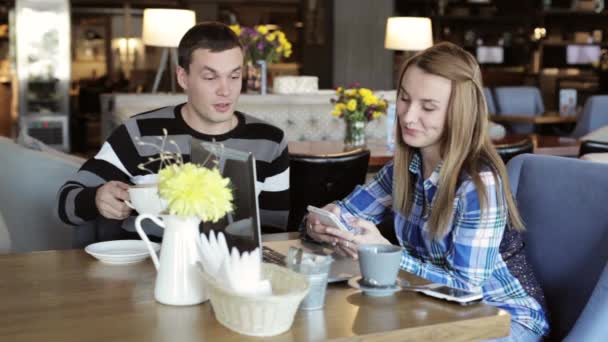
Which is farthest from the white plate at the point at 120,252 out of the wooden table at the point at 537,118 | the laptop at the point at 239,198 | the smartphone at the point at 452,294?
the wooden table at the point at 537,118

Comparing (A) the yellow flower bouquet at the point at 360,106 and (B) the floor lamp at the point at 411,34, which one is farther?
(B) the floor lamp at the point at 411,34

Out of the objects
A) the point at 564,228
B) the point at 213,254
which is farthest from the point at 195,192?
the point at 564,228

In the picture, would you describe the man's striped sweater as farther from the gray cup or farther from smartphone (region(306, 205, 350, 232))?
the gray cup

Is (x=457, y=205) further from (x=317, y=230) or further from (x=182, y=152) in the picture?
(x=182, y=152)

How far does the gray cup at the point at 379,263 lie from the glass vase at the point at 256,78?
4978 millimetres

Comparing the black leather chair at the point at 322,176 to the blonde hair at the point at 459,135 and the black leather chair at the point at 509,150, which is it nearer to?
the black leather chair at the point at 509,150

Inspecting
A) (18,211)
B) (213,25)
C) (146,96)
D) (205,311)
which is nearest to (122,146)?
(213,25)

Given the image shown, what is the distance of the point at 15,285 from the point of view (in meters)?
1.77

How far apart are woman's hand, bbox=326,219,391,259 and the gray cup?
0.15 m

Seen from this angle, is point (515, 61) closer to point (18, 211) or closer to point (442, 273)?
point (18, 211)

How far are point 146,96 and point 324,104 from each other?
139cm

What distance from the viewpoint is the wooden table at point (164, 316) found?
57.6 inches

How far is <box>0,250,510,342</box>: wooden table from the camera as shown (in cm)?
146

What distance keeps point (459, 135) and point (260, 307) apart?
80cm
